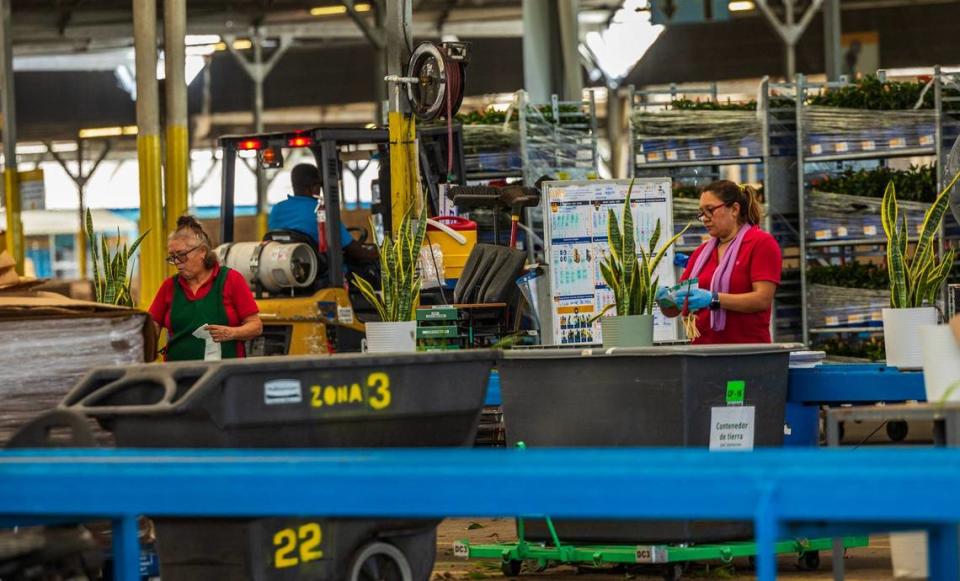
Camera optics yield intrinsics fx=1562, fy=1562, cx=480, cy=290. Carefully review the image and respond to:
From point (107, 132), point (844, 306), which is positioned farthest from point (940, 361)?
point (107, 132)

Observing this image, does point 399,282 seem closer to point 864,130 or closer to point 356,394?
point 356,394

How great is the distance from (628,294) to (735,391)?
64 centimetres

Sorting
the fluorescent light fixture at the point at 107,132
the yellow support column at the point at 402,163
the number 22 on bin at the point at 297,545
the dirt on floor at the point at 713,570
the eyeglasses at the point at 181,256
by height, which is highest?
the fluorescent light fixture at the point at 107,132

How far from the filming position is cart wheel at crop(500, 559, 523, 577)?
6.09m

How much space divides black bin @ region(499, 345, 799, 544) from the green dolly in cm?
48

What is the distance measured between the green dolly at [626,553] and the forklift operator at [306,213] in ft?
15.5

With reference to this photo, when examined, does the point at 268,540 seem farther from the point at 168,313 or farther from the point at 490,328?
the point at 490,328

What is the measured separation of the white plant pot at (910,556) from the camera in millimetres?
3295

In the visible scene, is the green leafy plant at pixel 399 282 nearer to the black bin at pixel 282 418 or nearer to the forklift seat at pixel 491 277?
the forklift seat at pixel 491 277

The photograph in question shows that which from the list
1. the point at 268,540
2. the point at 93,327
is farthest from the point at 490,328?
the point at 268,540

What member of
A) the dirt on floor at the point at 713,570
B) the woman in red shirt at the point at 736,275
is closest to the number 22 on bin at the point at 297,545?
the dirt on floor at the point at 713,570

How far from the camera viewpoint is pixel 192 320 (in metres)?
6.77

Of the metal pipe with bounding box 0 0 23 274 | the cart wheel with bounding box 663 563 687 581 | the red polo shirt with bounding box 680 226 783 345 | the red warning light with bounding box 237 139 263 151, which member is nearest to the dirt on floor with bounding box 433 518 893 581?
the cart wheel with bounding box 663 563 687 581

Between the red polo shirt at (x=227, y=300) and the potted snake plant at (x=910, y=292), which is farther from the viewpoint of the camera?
the red polo shirt at (x=227, y=300)
